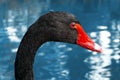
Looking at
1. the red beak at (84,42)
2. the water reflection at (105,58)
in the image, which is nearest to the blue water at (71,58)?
the water reflection at (105,58)

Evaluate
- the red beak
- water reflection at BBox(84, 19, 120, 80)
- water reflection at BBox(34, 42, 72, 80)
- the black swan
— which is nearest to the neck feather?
the black swan

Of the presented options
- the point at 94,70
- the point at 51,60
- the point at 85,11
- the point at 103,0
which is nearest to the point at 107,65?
the point at 94,70

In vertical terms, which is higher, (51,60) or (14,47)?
(14,47)

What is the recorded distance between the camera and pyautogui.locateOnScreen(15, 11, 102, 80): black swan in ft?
8.01

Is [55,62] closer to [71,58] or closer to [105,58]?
[71,58]

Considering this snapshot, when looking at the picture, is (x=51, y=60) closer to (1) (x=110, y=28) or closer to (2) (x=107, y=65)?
(2) (x=107, y=65)

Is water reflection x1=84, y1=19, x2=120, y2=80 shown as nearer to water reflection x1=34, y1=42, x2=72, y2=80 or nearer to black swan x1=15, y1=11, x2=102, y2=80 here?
water reflection x1=34, y1=42, x2=72, y2=80

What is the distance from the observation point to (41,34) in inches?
97.8

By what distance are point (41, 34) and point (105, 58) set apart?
48.2 feet

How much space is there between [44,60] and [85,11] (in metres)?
18.8

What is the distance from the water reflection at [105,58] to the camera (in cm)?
1423

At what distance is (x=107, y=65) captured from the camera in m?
15.8

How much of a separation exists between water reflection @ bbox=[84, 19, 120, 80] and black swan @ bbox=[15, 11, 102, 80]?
36.3 feet

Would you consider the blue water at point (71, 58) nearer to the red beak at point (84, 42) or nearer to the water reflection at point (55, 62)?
the water reflection at point (55, 62)
